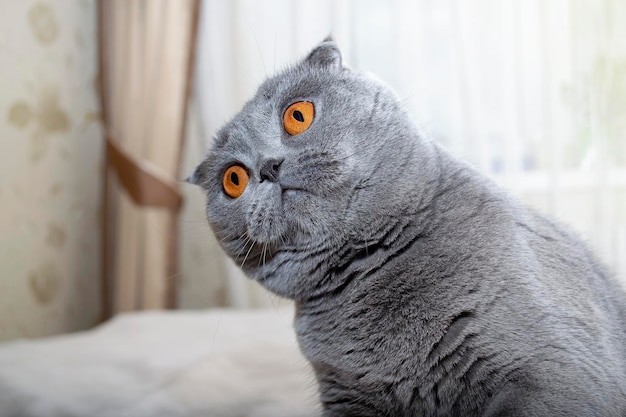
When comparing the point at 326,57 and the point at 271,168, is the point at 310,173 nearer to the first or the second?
the point at 271,168

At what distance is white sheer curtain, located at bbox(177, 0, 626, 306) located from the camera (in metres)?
2.36

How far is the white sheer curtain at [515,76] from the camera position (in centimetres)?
236

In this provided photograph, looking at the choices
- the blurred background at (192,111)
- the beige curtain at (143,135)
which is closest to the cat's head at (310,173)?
the blurred background at (192,111)

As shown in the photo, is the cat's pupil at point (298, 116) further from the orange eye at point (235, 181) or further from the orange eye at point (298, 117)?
the orange eye at point (235, 181)

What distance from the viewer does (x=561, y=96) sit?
2473 mm

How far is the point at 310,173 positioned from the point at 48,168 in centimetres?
238

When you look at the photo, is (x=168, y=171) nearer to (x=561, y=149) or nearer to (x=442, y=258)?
(x=561, y=149)

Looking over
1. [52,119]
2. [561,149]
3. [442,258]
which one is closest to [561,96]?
[561,149]

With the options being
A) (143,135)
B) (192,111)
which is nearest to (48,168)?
(143,135)

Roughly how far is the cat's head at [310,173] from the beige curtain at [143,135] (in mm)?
1924

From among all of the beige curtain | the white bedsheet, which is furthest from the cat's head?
the beige curtain

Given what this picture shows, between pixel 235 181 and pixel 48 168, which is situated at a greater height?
pixel 235 181

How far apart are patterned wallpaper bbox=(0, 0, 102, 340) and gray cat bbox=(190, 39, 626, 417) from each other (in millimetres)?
2042

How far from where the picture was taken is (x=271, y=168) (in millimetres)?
937
